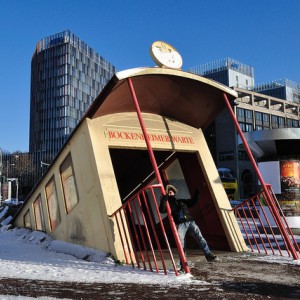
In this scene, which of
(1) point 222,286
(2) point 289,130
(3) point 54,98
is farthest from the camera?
(3) point 54,98

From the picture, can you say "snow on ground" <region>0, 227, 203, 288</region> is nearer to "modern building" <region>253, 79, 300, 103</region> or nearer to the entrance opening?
the entrance opening

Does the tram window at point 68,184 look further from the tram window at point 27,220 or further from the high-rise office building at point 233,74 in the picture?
the high-rise office building at point 233,74

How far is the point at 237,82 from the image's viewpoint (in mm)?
107062

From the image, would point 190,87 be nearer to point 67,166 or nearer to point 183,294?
point 67,166

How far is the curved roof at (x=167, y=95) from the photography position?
767cm

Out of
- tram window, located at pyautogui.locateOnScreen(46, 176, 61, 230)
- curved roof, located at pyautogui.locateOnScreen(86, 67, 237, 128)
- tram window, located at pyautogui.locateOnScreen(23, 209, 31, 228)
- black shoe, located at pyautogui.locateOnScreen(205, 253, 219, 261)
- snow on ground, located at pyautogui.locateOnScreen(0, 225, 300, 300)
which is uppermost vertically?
curved roof, located at pyautogui.locateOnScreen(86, 67, 237, 128)

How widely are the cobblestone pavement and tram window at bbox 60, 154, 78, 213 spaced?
10.8ft

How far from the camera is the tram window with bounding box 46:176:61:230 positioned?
9.71m

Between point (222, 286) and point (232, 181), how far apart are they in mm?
46396

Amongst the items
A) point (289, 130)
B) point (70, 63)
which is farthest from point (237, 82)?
point (289, 130)

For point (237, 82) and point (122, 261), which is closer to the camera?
point (122, 261)

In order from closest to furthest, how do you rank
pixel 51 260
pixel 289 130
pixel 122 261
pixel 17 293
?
pixel 17 293 → pixel 122 261 → pixel 51 260 → pixel 289 130

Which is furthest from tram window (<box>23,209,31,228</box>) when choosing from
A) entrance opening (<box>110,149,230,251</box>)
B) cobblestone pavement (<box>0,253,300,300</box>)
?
cobblestone pavement (<box>0,253,300,300</box>)

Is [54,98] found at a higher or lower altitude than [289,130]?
higher
